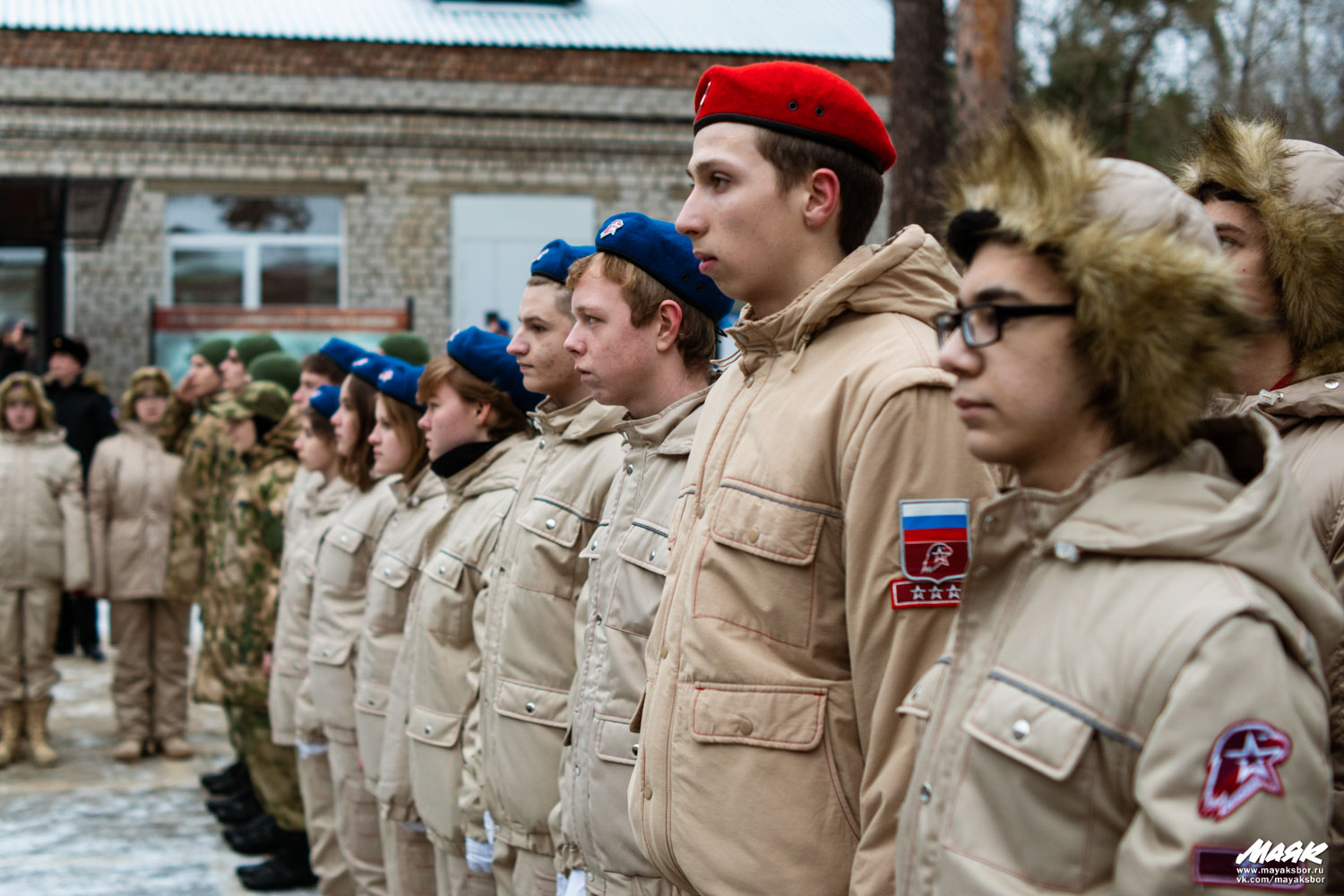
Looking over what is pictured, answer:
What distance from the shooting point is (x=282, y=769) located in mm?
6426

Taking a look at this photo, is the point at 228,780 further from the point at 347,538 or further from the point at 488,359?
the point at 488,359

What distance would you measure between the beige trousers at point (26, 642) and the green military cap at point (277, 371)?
194 cm

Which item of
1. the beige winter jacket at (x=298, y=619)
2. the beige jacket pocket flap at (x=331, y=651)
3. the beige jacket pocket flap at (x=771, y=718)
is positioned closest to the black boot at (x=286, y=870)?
the beige winter jacket at (x=298, y=619)

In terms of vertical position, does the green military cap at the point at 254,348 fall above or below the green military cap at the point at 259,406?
above

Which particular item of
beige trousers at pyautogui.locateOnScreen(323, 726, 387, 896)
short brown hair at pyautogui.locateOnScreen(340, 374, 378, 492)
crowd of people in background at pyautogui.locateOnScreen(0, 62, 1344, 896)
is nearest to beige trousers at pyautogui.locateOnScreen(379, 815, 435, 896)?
crowd of people in background at pyautogui.locateOnScreen(0, 62, 1344, 896)

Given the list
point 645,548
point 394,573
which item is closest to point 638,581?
point 645,548

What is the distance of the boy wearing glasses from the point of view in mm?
1462

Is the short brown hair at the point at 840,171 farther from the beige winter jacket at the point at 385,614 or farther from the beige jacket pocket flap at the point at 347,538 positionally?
the beige jacket pocket flap at the point at 347,538

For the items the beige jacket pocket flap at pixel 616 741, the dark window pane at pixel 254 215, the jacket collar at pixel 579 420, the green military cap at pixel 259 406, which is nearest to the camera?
the beige jacket pocket flap at pixel 616 741

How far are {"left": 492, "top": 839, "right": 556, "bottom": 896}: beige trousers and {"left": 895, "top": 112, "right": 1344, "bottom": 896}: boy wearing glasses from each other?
1.74 metres

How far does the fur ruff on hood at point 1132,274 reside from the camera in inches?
64.6

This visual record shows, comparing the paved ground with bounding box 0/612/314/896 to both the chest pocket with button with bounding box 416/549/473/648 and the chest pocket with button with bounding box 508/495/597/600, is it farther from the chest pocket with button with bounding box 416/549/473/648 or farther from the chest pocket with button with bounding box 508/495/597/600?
the chest pocket with button with bounding box 508/495/597/600

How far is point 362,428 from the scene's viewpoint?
528 centimetres

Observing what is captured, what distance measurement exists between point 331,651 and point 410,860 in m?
0.99
